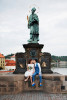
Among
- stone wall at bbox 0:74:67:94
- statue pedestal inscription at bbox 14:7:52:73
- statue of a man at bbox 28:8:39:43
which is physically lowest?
stone wall at bbox 0:74:67:94

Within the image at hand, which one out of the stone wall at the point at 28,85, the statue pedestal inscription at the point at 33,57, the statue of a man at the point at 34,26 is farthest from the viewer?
the statue of a man at the point at 34,26

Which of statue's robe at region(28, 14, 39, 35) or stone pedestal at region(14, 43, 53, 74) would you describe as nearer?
stone pedestal at region(14, 43, 53, 74)

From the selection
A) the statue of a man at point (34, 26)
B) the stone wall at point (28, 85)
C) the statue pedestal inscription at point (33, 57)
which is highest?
the statue of a man at point (34, 26)

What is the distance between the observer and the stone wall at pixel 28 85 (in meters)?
8.47

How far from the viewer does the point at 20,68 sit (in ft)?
36.9

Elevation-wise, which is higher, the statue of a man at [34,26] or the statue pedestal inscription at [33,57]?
the statue of a man at [34,26]

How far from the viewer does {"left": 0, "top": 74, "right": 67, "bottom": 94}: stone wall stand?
8.47 meters

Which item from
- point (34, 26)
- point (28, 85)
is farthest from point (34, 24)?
point (28, 85)

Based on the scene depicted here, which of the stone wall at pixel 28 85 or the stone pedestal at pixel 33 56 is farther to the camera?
the stone pedestal at pixel 33 56

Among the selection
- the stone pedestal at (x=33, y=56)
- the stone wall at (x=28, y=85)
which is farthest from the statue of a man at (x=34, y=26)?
the stone wall at (x=28, y=85)

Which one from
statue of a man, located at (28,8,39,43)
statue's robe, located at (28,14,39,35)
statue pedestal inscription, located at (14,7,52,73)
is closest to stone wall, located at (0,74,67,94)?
statue pedestal inscription, located at (14,7,52,73)

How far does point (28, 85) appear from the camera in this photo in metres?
8.99

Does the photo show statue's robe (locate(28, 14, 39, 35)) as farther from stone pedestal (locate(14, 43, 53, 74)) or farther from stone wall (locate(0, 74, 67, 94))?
stone wall (locate(0, 74, 67, 94))

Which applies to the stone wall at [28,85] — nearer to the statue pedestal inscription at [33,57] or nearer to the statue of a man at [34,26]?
the statue pedestal inscription at [33,57]
